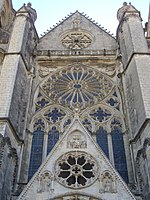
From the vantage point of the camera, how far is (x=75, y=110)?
13.0m

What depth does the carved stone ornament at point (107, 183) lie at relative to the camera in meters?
10.1

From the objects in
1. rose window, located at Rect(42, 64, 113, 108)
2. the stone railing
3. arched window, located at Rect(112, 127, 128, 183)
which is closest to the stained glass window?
rose window, located at Rect(42, 64, 113, 108)

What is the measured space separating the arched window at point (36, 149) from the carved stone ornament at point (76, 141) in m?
1.75

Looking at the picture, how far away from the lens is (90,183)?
1021cm

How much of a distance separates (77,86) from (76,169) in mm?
5761

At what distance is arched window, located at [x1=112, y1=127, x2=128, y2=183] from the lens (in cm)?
1230

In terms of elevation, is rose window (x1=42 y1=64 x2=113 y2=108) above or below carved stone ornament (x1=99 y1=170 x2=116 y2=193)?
above

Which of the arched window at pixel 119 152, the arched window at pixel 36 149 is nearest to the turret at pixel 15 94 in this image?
the arched window at pixel 36 149

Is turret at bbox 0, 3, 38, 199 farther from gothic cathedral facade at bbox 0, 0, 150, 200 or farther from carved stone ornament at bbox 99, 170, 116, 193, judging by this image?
carved stone ornament at bbox 99, 170, 116, 193

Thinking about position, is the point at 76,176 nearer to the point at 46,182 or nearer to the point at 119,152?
the point at 46,182

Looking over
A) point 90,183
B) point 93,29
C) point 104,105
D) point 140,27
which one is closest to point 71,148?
point 90,183

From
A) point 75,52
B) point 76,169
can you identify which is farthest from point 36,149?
point 75,52

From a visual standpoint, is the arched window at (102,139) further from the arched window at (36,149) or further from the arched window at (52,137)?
the arched window at (36,149)

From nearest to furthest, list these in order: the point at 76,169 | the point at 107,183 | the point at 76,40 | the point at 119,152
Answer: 1. the point at 107,183
2. the point at 76,169
3. the point at 119,152
4. the point at 76,40
